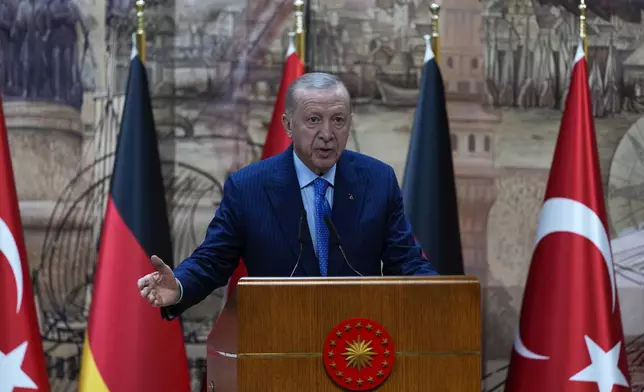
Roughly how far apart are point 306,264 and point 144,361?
1.72m

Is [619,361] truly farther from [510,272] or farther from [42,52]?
[42,52]

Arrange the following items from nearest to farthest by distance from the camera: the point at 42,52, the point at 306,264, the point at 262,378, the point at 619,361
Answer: the point at 262,378
the point at 306,264
the point at 619,361
the point at 42,52

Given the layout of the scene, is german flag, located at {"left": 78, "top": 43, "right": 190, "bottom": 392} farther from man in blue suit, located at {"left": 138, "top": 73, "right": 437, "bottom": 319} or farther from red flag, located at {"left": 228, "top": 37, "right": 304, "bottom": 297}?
man in blue suit, located at {"left": 138, "top": 73, "right": 437, "bottom": 319}

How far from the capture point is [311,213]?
98.5 inches

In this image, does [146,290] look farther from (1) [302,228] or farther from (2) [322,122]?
(2) [322,122]

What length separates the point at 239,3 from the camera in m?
4.58

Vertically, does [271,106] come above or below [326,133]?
below

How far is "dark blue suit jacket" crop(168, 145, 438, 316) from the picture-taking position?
244 centimetres

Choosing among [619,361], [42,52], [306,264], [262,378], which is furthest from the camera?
[42,52]

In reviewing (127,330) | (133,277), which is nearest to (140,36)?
(133,277)

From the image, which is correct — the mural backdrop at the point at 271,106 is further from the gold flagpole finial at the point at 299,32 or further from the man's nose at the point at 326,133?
the man's nose at the point at 326,133

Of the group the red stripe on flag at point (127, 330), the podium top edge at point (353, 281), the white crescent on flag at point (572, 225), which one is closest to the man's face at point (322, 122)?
the podium top edge at point (353, 281)

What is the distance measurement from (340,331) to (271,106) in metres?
2.70

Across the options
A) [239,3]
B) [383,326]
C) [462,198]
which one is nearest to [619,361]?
[462,198]
